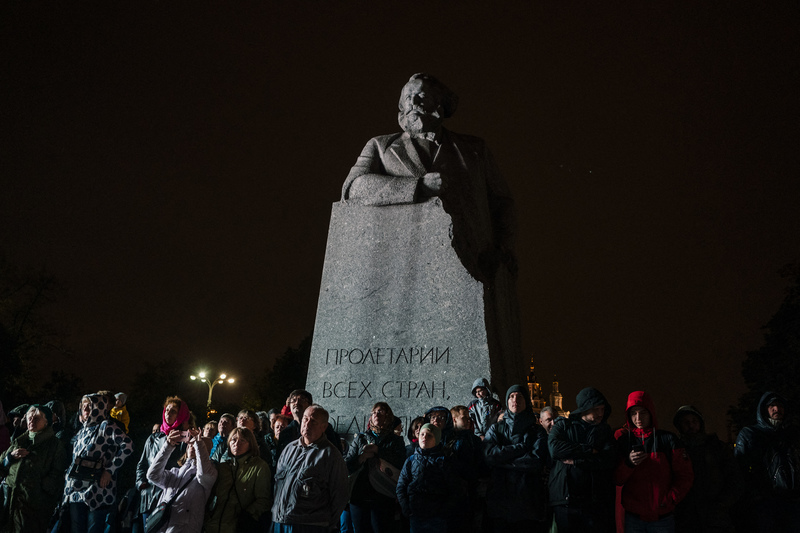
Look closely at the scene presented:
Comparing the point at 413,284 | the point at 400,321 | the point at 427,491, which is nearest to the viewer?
the point at 427,491

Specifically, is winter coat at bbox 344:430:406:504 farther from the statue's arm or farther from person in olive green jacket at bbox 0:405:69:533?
the statue's arm

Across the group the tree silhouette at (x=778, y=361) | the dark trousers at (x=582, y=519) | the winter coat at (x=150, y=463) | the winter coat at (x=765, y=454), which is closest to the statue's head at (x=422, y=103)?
the winter coat at (x=150, y=463)

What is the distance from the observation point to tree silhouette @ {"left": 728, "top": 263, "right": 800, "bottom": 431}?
2359 centimetres

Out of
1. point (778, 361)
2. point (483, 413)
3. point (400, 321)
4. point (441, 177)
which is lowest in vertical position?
point (483, 413)

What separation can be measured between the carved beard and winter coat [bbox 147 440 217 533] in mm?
5098

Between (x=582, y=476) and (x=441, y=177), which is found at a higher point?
(x=441, y=177)

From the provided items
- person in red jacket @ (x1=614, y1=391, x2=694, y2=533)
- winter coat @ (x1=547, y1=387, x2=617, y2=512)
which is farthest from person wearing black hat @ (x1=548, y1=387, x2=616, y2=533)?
person in red jacket @ (x1=614, y1=391, x2=694, y2=533)

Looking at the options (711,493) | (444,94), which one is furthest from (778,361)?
(711,493)

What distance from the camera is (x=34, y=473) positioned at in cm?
665

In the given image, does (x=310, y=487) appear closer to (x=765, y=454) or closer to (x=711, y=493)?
(x=711, y=493)

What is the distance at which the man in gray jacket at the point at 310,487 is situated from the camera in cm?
525

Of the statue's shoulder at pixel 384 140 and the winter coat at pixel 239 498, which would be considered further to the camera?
the statue's shoulder at pixel 384 140

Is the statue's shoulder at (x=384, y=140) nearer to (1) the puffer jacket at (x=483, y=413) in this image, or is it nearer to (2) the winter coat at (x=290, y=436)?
(1) the puffer jacket at (x=483, y=413)

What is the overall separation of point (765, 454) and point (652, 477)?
4.31 ft
